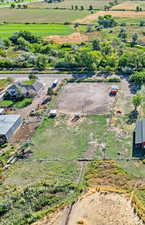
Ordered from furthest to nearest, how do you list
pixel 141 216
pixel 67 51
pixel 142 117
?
pixel 67 51
pixel 142 117
pixel 141 216

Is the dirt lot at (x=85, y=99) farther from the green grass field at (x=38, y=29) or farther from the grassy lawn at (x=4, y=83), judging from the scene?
the green grass field at (x=38, y=29)

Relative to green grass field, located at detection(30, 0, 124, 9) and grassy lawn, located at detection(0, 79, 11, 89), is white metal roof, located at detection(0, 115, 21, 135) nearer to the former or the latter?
grassy lawn, located at detection(0, 79, 11, 89)

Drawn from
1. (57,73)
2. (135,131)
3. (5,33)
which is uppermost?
(5,33)

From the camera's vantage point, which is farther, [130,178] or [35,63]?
[35,63]

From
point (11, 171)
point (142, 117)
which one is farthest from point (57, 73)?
point (11, 171)

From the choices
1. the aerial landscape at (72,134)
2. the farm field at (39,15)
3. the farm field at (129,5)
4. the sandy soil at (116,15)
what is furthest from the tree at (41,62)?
the farm field at (129,5)

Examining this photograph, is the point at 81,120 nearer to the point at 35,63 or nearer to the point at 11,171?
the point at 11,171

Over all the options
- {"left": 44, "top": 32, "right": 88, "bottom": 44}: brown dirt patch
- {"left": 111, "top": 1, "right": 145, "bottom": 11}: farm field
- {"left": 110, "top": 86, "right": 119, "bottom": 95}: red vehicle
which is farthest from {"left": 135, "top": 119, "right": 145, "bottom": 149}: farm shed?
{"left": 111, "top": 1, "right": 145, "bottom": 11}: farm field
